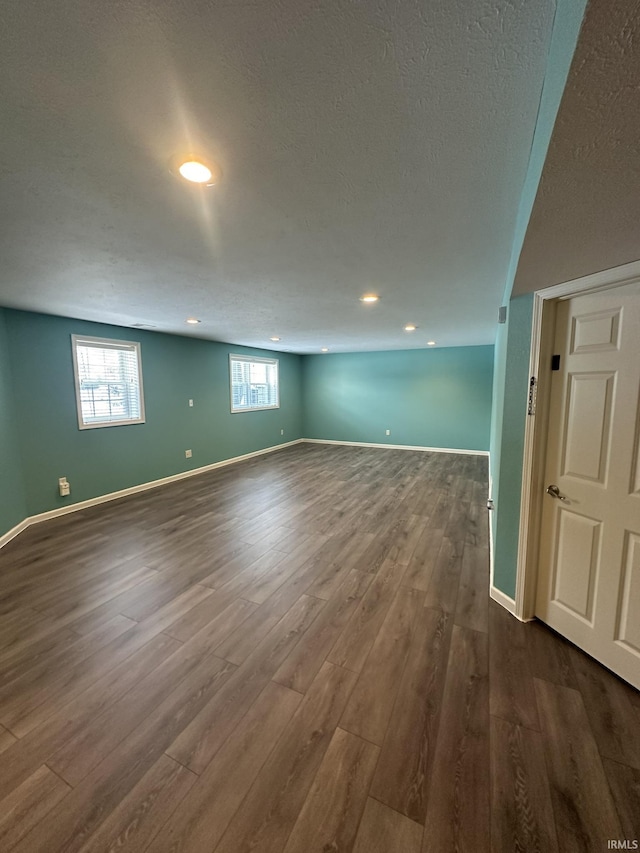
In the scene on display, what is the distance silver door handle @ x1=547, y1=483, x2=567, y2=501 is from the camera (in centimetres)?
192

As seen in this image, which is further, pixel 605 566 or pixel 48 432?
pixel 48 432

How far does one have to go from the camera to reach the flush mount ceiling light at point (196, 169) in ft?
3.98

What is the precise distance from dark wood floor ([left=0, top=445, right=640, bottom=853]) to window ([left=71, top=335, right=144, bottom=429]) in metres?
1.91

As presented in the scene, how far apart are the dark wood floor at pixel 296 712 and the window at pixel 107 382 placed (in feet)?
6.27

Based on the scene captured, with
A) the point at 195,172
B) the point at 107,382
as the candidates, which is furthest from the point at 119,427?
the point at 195,172

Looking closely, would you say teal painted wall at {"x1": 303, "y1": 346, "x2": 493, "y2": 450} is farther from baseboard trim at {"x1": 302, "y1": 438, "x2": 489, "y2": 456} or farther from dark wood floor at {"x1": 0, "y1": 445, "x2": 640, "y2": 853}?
dark wood floor at {"x1": 0, "y1": 445, "x2": 640, "y2": 853}

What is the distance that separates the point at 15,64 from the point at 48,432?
391 cm

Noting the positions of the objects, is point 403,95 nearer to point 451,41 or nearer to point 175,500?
point 451,41

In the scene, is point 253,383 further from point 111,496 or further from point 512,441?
point 512,441

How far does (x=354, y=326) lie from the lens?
4.55m

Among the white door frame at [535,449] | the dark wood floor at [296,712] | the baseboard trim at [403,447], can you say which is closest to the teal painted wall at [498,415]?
A: the white door frame at [535,449]

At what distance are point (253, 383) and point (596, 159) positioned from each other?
673cm

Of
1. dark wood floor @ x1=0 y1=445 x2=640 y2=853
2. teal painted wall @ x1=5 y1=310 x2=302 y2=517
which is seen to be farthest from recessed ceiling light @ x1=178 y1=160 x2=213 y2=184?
teal painted wall @ x1=5 y1=310 x2=302 y2=517

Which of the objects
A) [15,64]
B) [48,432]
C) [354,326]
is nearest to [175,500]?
[48,432]
